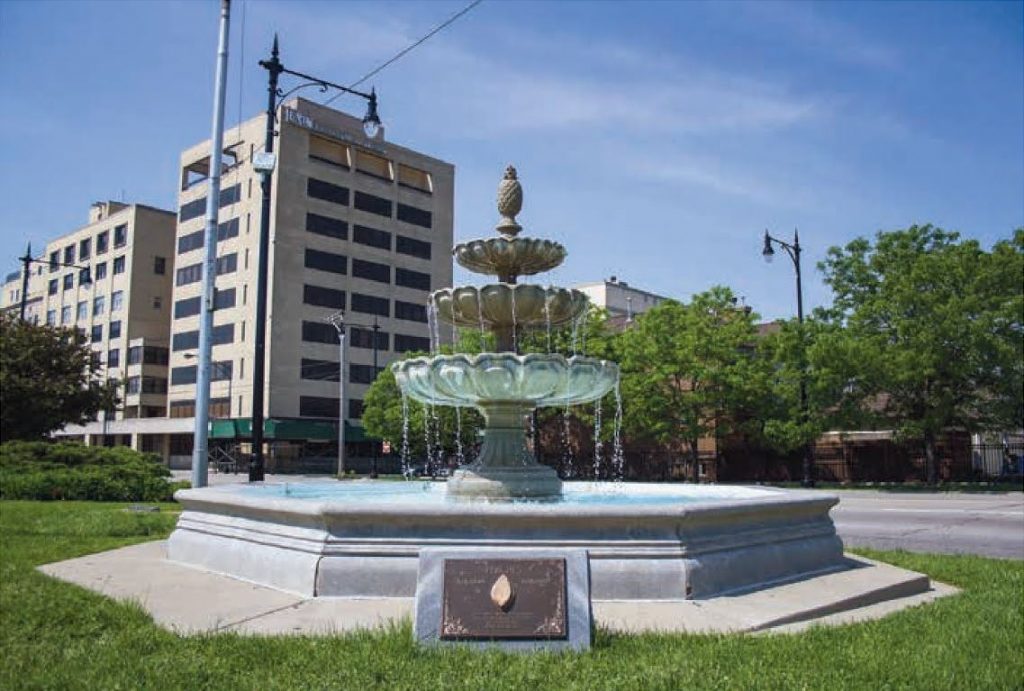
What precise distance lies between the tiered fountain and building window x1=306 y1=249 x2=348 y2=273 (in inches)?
2115

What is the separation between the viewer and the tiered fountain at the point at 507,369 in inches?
378

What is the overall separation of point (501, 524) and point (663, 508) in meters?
1.37

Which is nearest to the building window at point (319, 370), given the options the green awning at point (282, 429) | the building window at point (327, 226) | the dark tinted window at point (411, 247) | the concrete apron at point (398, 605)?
the green awning at point (282, 429)

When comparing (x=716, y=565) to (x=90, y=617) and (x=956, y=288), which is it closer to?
(x=90, y=617)

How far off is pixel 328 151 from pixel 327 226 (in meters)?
6.83

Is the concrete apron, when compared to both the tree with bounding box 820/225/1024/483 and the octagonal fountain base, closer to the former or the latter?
the octagonal fountain base

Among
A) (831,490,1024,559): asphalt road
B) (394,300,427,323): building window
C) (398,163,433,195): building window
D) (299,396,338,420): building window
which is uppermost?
(398,163,433,195): building window

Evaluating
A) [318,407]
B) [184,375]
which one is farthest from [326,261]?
A: [184,375]

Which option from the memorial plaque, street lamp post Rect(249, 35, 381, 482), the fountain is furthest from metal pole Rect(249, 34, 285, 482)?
the memorial plaque

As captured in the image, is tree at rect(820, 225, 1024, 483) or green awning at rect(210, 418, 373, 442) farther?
green awning at rect(210, 418, 373, 442)

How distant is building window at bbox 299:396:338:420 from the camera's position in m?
60.2

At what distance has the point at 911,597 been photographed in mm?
8109

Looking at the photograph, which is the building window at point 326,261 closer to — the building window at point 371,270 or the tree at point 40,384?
Result: the building window at point 371,270

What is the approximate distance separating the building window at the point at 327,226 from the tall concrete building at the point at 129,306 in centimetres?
1940
